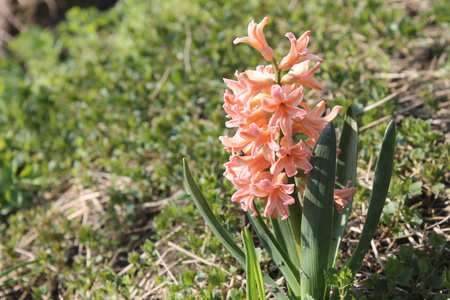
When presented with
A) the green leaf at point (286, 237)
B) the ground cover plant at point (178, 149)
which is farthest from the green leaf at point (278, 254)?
the ground cover plant at point (178, 149)

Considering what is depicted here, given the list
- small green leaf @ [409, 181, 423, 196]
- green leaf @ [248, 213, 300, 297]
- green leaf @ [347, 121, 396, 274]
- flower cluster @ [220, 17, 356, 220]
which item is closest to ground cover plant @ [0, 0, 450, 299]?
small green leaf @ [409, 181, 423, 196]

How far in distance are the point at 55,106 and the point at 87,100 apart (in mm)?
591

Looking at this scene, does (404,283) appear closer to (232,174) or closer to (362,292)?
(362,292)

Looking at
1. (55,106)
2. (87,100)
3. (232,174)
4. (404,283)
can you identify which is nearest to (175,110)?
(87,100)

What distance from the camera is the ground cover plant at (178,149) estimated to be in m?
2.17

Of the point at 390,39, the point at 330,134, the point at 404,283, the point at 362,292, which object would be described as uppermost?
the point at 330,134

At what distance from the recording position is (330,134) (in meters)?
1.40

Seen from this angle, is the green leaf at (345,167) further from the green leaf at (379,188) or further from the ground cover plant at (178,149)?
the ground cover plant at (178,149)

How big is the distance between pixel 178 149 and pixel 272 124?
66.4 inches

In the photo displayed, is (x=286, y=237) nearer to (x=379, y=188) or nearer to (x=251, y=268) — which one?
(x=251, y=268)

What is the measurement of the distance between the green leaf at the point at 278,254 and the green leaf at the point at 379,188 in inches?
8.2

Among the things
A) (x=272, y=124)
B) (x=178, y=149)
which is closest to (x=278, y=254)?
(x=272, y=124)

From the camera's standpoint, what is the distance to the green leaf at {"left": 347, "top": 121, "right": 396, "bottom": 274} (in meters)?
1.48

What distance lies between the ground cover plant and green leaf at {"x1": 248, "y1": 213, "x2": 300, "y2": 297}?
31 centimetres
